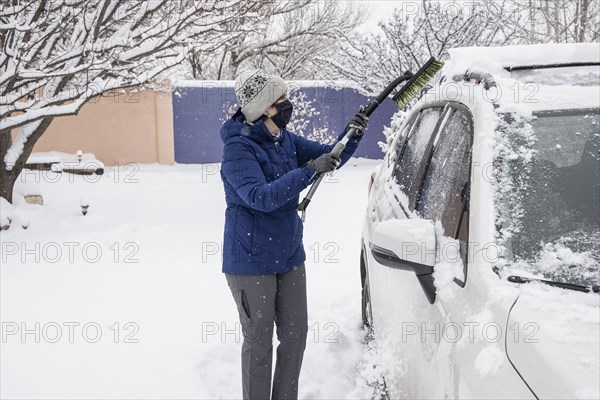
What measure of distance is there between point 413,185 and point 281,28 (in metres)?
21.2

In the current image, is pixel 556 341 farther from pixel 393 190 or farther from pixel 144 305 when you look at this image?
pixel 144 305

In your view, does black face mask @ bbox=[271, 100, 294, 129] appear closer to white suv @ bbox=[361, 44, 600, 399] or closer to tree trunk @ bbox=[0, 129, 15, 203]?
white suv @ bbox=[361, 44, 600, 399]

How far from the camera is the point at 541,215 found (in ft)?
6.17

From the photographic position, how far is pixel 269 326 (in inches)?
111

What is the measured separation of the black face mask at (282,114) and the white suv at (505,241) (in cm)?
72

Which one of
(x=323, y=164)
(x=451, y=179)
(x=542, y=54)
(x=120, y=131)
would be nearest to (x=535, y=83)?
(x=542, y=54)

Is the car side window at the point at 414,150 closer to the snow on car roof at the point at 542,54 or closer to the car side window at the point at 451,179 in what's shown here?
the car side window at the point at 451,179

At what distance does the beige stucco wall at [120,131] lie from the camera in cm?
1518

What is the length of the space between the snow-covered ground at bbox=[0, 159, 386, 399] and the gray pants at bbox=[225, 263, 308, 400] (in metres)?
0.46

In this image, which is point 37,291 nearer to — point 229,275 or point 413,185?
point 229,275

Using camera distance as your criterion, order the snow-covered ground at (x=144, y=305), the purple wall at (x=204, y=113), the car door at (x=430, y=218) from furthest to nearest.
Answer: the purple wall at (x=204, y=113) → the snow-covered ground at (x=144, y=305) → the car door at (x=430, y=218)

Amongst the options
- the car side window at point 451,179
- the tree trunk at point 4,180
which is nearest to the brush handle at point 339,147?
the car side window at point 451,179

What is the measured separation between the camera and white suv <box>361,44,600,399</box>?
153cm

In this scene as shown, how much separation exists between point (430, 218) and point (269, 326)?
3.21 ft
